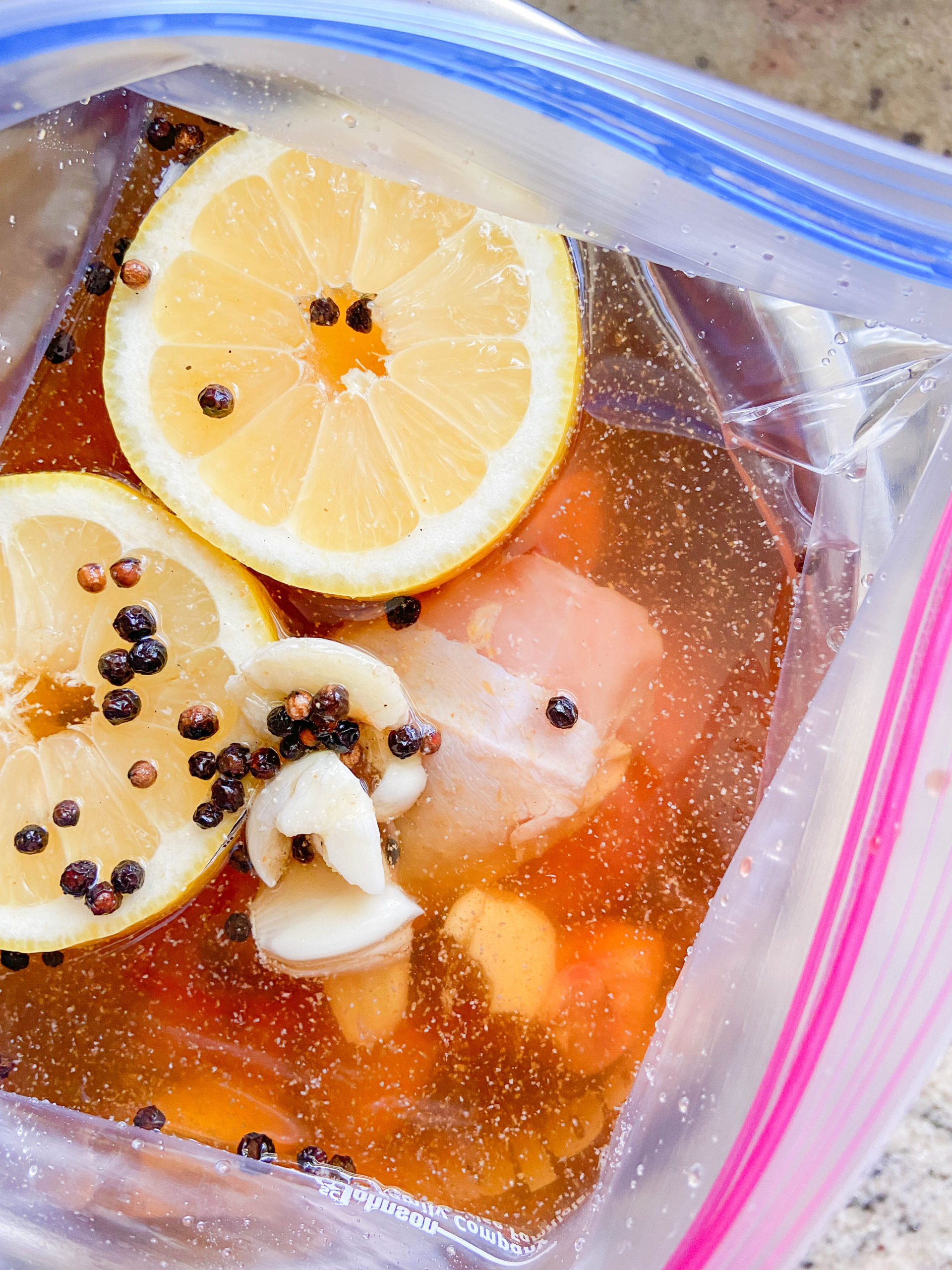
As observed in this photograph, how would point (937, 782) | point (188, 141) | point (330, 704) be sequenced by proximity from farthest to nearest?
1. point (188, 141)
2. point (330, 704)
3. point (937, 782)

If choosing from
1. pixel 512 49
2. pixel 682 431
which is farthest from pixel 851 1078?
pixel 512 49

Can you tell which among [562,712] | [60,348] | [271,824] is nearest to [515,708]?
[562,712]

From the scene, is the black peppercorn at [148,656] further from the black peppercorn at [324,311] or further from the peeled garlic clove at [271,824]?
the black peppercorn at [324,311]

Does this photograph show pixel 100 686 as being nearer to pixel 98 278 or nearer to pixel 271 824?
pixel 271 824

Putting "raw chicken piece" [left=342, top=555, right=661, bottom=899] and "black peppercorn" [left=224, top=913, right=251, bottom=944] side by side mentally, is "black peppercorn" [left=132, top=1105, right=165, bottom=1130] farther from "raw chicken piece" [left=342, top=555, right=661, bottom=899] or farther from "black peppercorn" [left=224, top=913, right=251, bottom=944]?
"raw chicken piece" [left=342, top=555, right=661, bottom=899]

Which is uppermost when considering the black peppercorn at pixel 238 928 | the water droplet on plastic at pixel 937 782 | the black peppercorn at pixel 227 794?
the water droplet on plastic at pixel 937 782

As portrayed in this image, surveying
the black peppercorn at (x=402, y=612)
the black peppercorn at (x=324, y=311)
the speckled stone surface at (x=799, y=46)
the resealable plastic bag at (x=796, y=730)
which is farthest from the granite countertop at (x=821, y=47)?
the black peppercorn at (x=402, y=612)

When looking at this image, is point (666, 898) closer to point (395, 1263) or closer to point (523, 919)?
point (523, 919)
